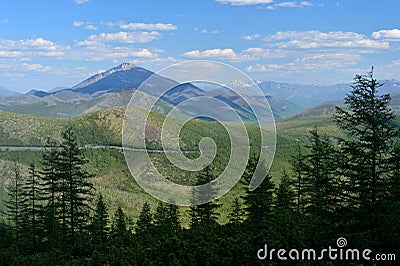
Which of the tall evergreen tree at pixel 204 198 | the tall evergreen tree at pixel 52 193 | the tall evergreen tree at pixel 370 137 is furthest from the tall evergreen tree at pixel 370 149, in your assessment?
the tall evergreen tree at pixel 52 193

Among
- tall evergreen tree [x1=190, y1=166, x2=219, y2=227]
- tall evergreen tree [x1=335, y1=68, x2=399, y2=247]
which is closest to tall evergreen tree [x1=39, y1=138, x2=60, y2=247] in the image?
tall evergreen tree [x1=190, y1=166, x2=219, y2=227]

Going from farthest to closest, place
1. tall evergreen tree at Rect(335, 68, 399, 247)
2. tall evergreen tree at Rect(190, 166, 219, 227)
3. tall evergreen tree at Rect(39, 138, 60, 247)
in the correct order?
1. tall evergreen tree at Rect(190, 166, 219, 227)
2. tall evergreen tree at Rect(39, 138, 60, 247)
3. tall evergreen tree at Rect(335, 68, 399, 247)

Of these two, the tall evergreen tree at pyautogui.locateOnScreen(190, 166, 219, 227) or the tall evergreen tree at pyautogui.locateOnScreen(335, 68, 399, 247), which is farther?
the tall evergreen tree at pyautogui.locateOnScreen(190, 166, 219, 227)

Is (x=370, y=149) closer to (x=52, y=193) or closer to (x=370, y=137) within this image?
(x=370, y=137)

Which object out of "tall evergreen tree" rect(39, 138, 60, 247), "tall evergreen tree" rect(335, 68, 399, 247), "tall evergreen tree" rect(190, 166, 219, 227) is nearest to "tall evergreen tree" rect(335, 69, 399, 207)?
"tall evergreen tree" rect(335, 68, 399, 247)

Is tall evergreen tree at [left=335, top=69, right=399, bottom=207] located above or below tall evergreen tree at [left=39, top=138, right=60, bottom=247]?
above

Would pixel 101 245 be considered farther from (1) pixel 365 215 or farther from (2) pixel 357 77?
(2) pixel 357 77

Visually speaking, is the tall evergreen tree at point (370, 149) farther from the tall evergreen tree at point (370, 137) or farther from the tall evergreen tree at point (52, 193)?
the tall evergreen tree at point (52, 193)

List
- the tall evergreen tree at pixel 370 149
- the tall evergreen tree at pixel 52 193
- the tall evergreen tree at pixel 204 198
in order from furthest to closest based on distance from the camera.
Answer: the tall evergreen tree at pixel 204 198, the tall evergreen tree at pixel 52 193, the tall evergreen tree at pixel 370 149

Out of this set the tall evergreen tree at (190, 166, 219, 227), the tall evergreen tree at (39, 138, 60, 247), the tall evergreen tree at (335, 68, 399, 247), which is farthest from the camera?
the tall evergreen tree at (190, 166, 219, 227)

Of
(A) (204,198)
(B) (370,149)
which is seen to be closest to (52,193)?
(A) (204,198)

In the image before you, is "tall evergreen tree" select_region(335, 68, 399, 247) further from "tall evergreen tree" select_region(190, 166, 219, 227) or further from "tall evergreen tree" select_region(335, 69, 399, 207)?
"tall evergreen tree" select_region(190, 166, 219, 227)

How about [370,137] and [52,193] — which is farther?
[52,193]

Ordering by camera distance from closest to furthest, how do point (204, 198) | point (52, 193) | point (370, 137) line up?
point (370, 137) < point (52, 193) < point (204, 198)
